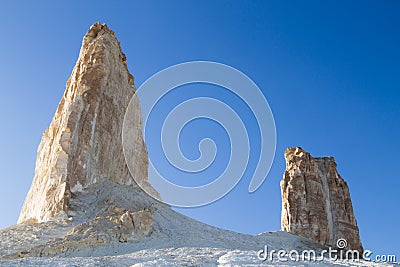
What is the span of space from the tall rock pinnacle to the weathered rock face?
2633 cm

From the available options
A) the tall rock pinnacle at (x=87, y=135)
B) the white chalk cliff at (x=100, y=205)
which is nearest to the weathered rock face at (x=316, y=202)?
the white chalk cliff at (x=100, y=205)

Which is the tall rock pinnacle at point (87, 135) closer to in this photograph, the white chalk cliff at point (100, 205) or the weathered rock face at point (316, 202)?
the white chalk cliff at point (100, 205)

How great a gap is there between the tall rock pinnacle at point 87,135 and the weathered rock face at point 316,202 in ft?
86.4

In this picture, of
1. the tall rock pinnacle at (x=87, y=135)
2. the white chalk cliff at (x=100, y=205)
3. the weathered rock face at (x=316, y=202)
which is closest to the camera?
the white chalk cliff at (x=100, y=205)

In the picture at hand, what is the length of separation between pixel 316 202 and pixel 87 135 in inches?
1586

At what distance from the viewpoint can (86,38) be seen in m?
48.2

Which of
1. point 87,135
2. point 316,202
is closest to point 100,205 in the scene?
point 87,135

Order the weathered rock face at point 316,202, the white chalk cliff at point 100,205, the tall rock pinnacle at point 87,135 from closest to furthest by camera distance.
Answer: the white chalk cliff at point 100,205, the tall rock pinnacle at point 87,135, the weathered rock face at point 316,202

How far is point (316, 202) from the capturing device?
207 ft

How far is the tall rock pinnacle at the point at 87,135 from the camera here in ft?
110

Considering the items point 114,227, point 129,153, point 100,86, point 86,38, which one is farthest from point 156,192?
point 114,227

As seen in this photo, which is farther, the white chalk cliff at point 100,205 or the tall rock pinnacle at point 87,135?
the tall rock pinnacle at point 87,135

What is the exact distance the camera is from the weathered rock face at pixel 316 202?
60.9 meters

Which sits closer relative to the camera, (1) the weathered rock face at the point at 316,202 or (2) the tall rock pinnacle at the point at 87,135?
(2) the tall rock pinnacle at the point at 87,135
